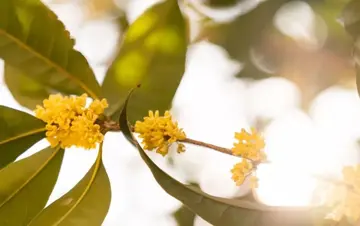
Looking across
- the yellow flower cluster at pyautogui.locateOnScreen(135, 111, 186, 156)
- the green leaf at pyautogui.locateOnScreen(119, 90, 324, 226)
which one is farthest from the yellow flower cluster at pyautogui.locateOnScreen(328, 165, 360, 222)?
the yellow flower cluster at pyautogui.locateOnScreen(135, 111, 186, 156)

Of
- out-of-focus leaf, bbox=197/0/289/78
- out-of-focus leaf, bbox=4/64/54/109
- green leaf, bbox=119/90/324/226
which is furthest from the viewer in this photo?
out-of-focus leaf, bbox=197/0/289/78

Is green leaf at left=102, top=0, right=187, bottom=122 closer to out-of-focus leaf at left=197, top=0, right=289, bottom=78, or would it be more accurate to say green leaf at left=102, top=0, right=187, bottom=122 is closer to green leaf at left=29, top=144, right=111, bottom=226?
green leaf at left=29, top=144, right=111, bottom=226

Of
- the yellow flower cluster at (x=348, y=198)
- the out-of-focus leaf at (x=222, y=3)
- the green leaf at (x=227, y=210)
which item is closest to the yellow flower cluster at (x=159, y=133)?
the green leaf at (x=227, y=210)

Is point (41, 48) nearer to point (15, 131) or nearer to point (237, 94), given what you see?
point (15, 131)

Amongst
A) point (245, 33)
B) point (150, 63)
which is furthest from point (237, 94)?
point (150, 63)

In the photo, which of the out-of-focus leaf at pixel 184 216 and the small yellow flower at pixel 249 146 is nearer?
the small yellow flower at pixel 249 146

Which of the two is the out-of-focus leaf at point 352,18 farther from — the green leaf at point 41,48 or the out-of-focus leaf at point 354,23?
the green leaf at point 41,48
